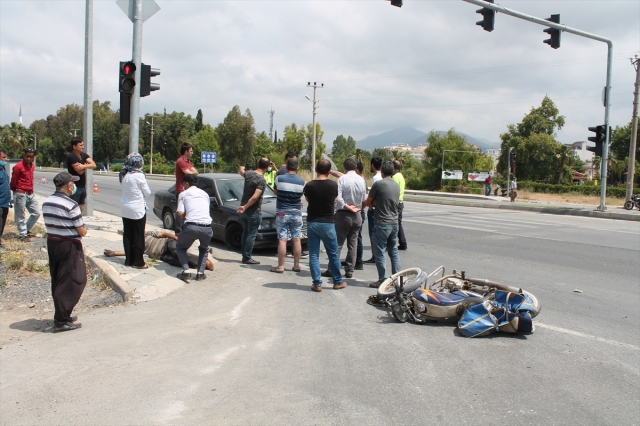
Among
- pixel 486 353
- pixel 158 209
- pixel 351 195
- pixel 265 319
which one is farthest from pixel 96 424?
pixel 158 209

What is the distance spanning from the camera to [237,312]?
6.55 metres

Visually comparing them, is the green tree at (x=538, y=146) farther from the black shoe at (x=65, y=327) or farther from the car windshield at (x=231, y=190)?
the black shoe at (x=65, y=327)

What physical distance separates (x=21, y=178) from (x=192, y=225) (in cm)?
475

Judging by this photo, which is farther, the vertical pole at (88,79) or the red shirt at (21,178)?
the vertical pole at (88,79)

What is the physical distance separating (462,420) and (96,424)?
2.50 meters

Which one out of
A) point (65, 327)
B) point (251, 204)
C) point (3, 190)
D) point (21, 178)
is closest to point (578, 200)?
point (251, 204)

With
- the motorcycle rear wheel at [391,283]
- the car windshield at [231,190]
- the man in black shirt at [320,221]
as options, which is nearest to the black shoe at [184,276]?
the man in black shirt at [320,221]

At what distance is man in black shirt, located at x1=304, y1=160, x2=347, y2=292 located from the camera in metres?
7.50

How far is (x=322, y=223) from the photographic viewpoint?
24.6 feet

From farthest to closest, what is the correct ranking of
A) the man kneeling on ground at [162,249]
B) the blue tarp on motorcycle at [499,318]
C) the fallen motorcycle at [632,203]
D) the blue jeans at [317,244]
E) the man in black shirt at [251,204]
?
the fallen motorcycle at [632,203] → the man in black shirt at [251,204] → the man kneeling on ground at [162,249] → the blue jeans at [317,244] → the blue tarp on motorcycle at [499,318]

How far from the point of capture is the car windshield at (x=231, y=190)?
37.6ft

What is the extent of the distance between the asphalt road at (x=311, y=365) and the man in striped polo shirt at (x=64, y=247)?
12.7 inches

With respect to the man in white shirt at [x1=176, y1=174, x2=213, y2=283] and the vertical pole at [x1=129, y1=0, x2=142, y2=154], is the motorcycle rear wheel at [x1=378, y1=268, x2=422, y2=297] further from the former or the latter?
the vertical pole at [x1=129, y1=0, x2=142, y2=154]

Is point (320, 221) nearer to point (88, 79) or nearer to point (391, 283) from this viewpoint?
point (391, 283)
